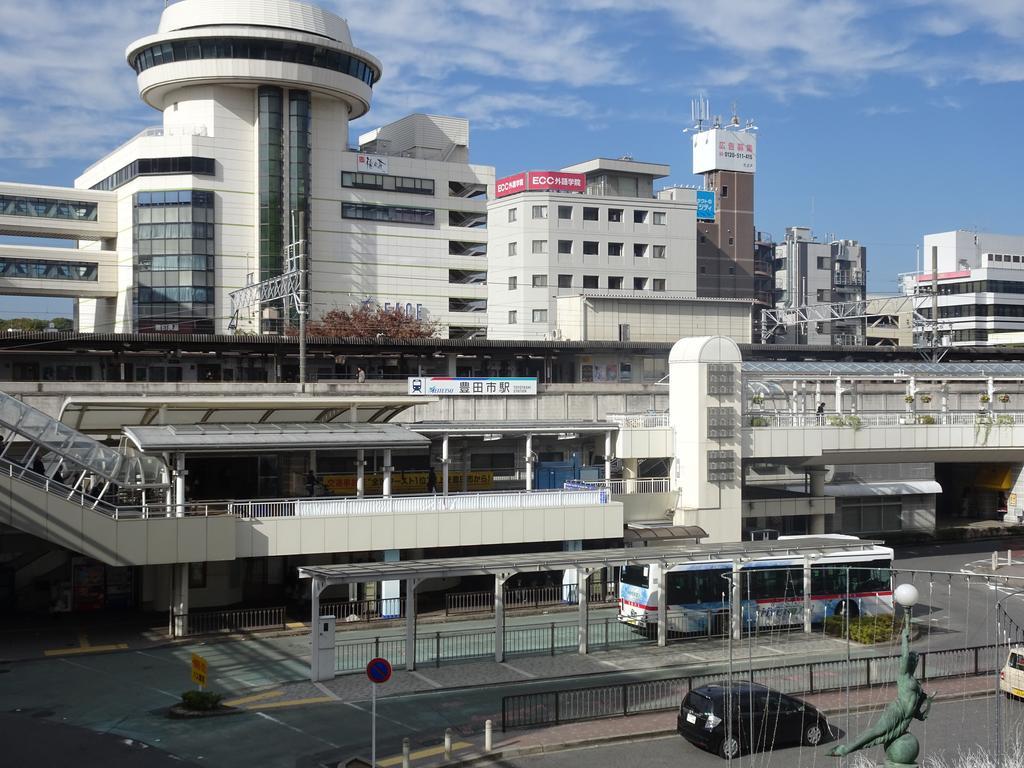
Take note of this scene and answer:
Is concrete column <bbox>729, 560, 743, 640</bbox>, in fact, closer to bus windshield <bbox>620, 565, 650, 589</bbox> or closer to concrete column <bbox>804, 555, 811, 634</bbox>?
concrete column <bbox>804, 555, 811, 634</bbox>

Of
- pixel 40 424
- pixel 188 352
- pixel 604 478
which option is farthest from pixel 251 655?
pixel 188 352

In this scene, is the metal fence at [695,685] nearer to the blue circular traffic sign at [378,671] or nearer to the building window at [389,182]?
the blue circular traffic sign at [378,671]

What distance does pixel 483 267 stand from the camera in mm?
101062

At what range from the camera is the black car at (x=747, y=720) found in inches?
922

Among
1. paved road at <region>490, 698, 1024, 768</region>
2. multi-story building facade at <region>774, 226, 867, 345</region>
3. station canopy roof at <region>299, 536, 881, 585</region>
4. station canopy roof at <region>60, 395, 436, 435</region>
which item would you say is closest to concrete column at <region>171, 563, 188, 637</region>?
station canopy roof at <region>299, 536, 881, 585</region>

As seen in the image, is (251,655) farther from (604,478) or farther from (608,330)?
(608,330)

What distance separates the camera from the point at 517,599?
3838 cm

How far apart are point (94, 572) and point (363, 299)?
6061cm

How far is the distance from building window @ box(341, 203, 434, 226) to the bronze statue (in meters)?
85.0

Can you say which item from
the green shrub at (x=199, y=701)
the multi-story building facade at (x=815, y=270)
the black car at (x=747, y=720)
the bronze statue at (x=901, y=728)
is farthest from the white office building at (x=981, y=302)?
the bronze statue at (x=901, y=728)

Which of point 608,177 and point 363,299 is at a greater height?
point 608,177

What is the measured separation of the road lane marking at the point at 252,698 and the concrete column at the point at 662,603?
11548mm

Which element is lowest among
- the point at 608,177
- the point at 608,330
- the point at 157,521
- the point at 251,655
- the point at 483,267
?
the point at 251,655

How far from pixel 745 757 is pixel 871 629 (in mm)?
11950
